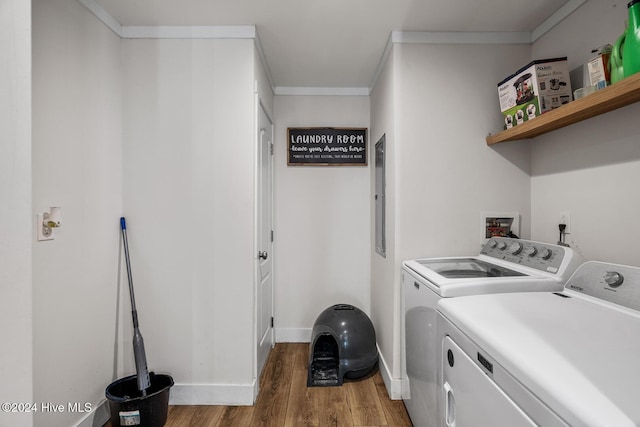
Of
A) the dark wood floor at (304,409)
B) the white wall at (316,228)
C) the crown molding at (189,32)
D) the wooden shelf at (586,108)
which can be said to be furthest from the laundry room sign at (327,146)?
the dark wood floor at (304,409)

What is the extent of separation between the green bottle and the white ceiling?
643 millimetres

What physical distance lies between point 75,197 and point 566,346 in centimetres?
215

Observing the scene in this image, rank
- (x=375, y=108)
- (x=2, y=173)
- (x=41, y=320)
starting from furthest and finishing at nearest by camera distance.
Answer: (x=375, y=108), (x=41, y=320), (x=2, y=173)

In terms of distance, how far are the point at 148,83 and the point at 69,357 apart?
5.40 feet

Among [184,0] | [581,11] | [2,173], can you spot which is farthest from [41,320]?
[581,11]

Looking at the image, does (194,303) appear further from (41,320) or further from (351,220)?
(351,220)

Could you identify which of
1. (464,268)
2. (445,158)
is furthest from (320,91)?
(464,268)

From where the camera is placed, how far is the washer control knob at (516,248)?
5.44ft

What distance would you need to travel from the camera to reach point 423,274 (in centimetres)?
151

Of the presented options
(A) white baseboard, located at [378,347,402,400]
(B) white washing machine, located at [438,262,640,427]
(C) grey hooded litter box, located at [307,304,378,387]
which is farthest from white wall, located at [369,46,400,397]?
(B) white washing machine, located at [438,262,640,427]

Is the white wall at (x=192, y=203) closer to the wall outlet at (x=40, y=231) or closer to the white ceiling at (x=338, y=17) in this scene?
the white ceiling at (x=338, y=17)

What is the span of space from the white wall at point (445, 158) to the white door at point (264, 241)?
3.20 ft

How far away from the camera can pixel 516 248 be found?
5.48ft

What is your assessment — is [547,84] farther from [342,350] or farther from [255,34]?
[342,350]
